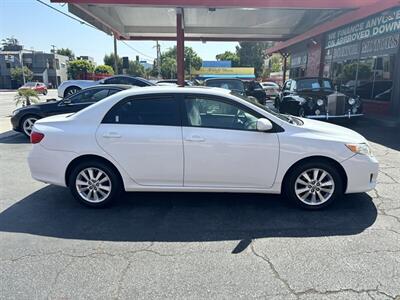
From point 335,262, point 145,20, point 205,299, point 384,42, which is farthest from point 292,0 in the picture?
point 205,299

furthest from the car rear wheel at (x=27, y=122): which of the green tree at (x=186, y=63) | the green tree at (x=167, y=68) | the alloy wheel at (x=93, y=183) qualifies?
the green tree at (x=167, y=68)

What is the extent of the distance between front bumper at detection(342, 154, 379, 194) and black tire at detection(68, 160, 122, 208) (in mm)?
2895

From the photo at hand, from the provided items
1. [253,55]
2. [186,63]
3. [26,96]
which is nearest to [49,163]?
[26,96]

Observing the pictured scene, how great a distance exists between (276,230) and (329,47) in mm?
16125

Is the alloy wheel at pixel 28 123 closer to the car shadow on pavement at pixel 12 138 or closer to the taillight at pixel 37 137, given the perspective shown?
the car shadow on pavement at pixel 12 138

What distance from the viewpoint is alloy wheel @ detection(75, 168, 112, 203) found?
4172 mm

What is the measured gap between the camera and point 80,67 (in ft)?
212

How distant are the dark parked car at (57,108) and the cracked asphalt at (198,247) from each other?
4248mm

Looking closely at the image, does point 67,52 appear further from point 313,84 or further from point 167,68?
point 313,84

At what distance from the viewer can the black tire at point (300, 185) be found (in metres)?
4.01

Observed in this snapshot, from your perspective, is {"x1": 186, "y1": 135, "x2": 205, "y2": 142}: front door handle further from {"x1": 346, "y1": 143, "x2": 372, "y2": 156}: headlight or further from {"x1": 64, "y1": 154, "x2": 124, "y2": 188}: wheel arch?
{"x1": 346, "y1": 143, "x2": 372, "y2": 156}: headlight

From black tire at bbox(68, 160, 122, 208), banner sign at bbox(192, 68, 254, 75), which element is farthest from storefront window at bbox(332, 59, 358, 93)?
banner sign at bbox(192, 68, 254, 75)

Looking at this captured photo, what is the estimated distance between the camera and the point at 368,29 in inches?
521

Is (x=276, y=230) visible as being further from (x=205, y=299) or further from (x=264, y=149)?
(x=205, y=299)
